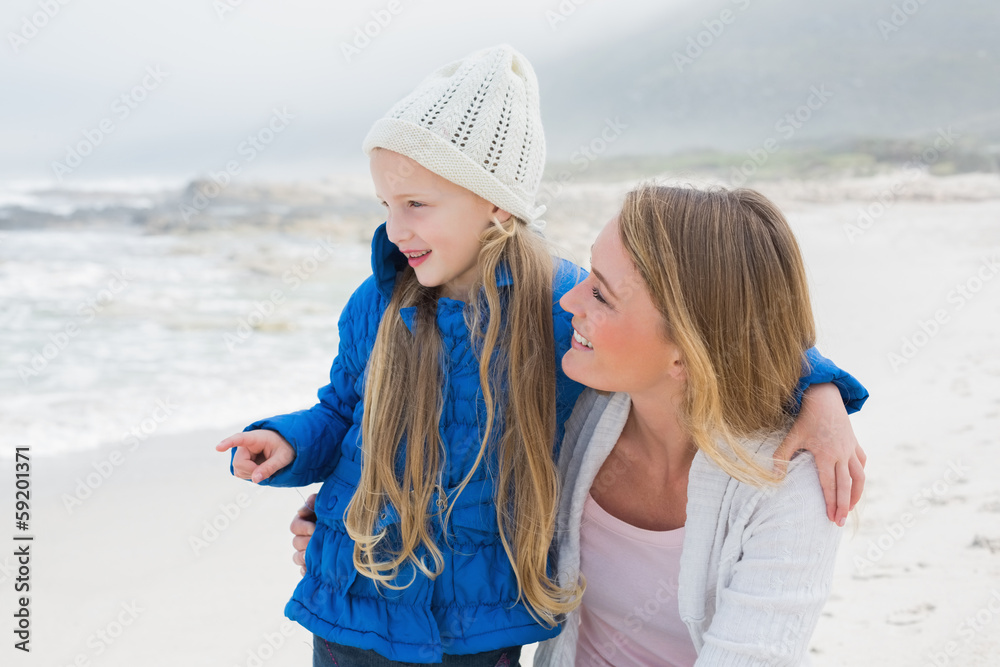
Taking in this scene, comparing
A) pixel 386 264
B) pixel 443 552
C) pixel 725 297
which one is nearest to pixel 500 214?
pixel 386 264

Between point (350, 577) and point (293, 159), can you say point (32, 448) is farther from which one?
point (293, 159)

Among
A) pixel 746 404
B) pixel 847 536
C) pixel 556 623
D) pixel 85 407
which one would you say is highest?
pixel 746 404

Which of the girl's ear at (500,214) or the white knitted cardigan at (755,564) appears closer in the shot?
the white knitted cardigan at (755,564)

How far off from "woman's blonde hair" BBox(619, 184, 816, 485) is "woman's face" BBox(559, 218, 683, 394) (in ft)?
0.09

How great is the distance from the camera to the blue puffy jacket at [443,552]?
68.1 inches

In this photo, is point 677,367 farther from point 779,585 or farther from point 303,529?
point 303,529

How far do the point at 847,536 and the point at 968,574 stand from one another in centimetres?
53

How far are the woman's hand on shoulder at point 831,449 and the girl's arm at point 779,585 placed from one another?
1.2 inches

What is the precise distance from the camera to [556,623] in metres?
1.82

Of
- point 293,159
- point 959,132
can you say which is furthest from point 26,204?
point 959,132

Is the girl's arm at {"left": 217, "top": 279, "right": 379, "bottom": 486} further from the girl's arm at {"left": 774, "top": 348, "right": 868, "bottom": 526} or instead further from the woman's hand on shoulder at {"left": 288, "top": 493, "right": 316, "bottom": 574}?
the girl's arm at {"left": 774, "top": 348, "right": 868, "bottom": 526}

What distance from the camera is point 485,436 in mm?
1762

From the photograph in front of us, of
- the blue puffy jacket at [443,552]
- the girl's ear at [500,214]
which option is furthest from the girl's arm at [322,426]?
the girl's ear at [500,214]

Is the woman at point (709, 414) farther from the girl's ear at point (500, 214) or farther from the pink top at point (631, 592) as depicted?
the girl's ear at point (500, 214)
